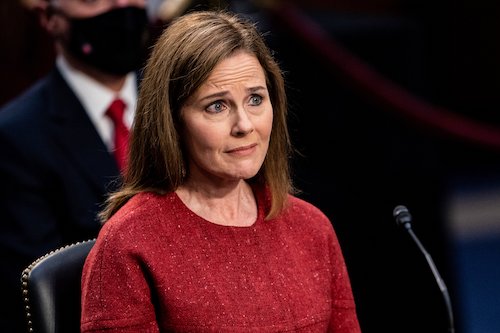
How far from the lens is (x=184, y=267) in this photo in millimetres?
2051

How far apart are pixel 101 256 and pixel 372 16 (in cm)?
454

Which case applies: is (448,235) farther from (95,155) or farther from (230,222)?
(230,222)

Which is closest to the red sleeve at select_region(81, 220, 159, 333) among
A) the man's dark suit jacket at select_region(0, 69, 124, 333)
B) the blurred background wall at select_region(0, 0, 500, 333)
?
the man's dark suit jacket at select_region(0, 69, 124, 333)

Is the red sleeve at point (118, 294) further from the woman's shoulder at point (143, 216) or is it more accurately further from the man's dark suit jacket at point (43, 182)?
the man's dark suit jacket at point (43, 182)

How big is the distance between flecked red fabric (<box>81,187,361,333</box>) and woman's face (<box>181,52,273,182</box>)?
0.39 feet

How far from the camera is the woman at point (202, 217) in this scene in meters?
2.02

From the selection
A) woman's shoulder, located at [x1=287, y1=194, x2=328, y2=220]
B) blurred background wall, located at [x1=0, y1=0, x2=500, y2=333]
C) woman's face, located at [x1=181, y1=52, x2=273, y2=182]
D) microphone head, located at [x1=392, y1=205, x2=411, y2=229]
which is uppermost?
woman's face, located at [x1=181, y1=52, x2=273, y2=182]

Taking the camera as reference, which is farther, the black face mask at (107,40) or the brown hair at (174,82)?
the black face mask at (107,40)

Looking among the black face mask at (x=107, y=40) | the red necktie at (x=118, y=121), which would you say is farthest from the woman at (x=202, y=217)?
the black face mask at (x=107, y=40)

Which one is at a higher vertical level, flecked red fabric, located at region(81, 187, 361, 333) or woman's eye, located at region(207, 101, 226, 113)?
woman's eye, located at region(207, 101, 226, 113)

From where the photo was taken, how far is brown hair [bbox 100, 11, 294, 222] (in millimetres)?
2066

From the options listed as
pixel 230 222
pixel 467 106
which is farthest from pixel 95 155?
pixel 467 106

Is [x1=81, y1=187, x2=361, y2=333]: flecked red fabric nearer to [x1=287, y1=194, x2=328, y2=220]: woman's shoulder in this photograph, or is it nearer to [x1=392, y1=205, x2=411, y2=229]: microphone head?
[x1=287, y1=194, x2=328, y2=220]: woman's shoulder

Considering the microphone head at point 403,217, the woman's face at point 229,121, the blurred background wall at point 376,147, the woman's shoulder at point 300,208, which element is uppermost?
the woman's face at point 229,121
